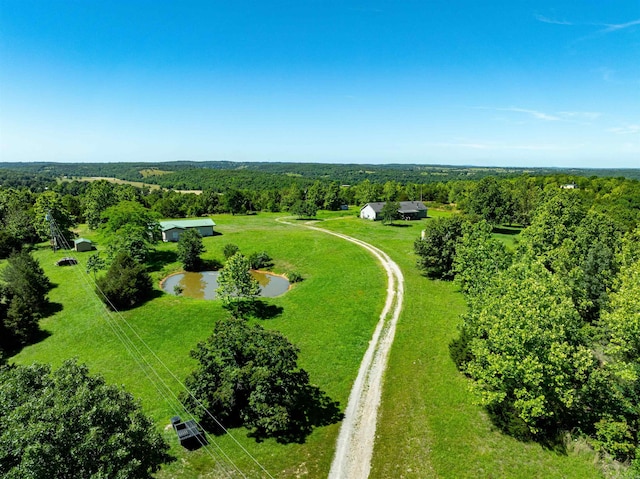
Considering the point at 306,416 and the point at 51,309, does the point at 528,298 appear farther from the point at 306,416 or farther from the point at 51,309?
the point at 51,309

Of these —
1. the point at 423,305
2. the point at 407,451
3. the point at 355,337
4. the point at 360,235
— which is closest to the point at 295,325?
the point at 355,337

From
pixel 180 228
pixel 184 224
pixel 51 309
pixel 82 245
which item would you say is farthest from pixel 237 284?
pixel 82 245

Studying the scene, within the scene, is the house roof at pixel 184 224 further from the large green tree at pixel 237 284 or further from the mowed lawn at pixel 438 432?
the mowed lawn at pixel 438 432

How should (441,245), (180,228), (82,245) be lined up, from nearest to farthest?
(441,245)
(82,245)
(180,228)

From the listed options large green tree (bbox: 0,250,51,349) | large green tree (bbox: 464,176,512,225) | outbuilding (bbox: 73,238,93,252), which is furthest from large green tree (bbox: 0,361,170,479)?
large green tree (bbox: 464,176,512,225)

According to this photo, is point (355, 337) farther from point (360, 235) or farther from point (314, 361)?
point (360, 235)

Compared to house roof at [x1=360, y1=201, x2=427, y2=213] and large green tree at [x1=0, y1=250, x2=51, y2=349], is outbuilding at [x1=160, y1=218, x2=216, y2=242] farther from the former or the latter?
house roof at [x1=360, y1=201, x2=427, y2=213]
